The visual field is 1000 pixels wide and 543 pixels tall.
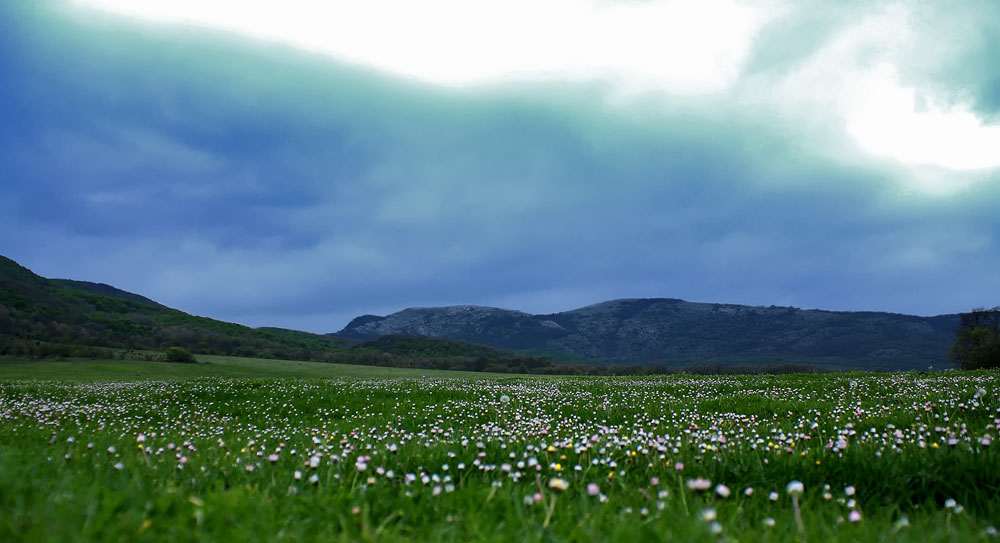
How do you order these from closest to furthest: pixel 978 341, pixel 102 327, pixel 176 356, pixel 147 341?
pixel 978 341 < pixel 176 356 < pixel 147 341 < pixel 102 327

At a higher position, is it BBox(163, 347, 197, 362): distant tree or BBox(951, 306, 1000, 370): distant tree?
BBox(951, 306, 1000, 370): distant tree

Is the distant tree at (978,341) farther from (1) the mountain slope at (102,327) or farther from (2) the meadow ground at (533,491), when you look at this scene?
(1) the mountain slope at (102,327)

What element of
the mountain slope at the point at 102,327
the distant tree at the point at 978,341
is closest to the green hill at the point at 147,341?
the mountain slope at the point at 102,327

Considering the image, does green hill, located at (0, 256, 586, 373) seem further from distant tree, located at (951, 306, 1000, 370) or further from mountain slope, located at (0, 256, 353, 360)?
distant tree, located at (951, 306, 1000, 370)

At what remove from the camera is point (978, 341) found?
45.9m

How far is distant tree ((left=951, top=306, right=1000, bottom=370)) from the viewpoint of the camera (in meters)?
39.1

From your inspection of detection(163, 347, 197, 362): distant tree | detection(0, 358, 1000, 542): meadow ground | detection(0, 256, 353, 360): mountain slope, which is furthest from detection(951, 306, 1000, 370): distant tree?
detection(0, 256, 353, 360): mountain slope

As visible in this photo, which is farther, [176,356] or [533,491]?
[176,356]

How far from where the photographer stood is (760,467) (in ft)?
14.2

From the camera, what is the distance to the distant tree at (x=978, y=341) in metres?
39.1

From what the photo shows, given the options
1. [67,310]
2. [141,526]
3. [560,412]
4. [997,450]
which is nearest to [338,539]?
[141,526]

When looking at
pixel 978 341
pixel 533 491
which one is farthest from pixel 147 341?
pixel 978 341

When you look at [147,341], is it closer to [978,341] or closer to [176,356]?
[176,356]

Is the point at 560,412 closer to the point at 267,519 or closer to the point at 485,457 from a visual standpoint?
the point at 485,457
